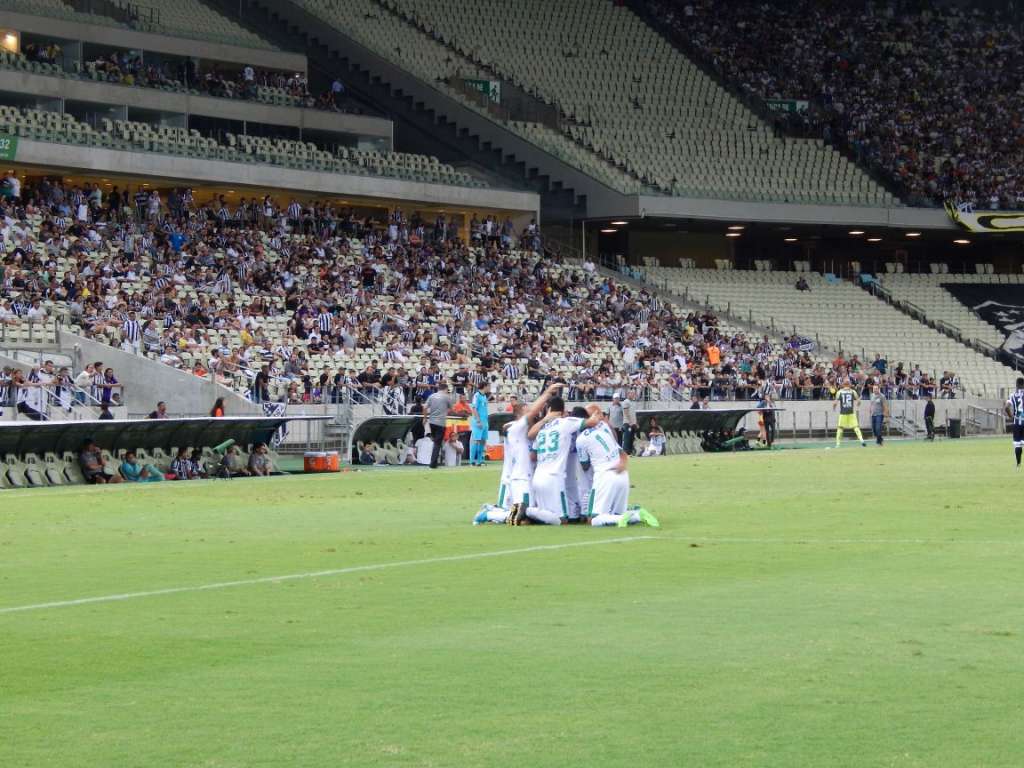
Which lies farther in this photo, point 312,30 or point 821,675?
point 312,30

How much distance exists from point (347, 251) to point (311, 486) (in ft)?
96.7

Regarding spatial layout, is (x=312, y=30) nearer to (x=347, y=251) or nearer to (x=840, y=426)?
(x=347, y=251)

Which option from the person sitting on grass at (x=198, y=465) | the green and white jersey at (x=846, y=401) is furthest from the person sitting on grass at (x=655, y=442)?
the person sitting on grass at (x=198, y=465)

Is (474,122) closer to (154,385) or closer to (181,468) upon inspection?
(154,385)

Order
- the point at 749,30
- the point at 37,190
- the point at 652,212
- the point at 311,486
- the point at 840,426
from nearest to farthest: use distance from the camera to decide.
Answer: the point at 311,486 → the point at 840,426 → the point at 37,190 → the point at 652,212 → the point at 749,30

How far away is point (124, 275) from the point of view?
49156 millimetres

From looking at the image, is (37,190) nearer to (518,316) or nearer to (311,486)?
(518,316)

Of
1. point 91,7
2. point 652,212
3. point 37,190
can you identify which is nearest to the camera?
point 37,190

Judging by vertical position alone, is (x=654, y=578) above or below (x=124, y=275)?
below

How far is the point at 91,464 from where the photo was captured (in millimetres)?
31453

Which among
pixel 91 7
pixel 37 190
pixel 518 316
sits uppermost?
pixel 91 7

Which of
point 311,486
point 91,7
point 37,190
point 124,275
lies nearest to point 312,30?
point 91,7

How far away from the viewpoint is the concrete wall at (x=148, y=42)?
61281 mm

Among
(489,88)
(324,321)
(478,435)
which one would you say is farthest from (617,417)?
(489,88)
